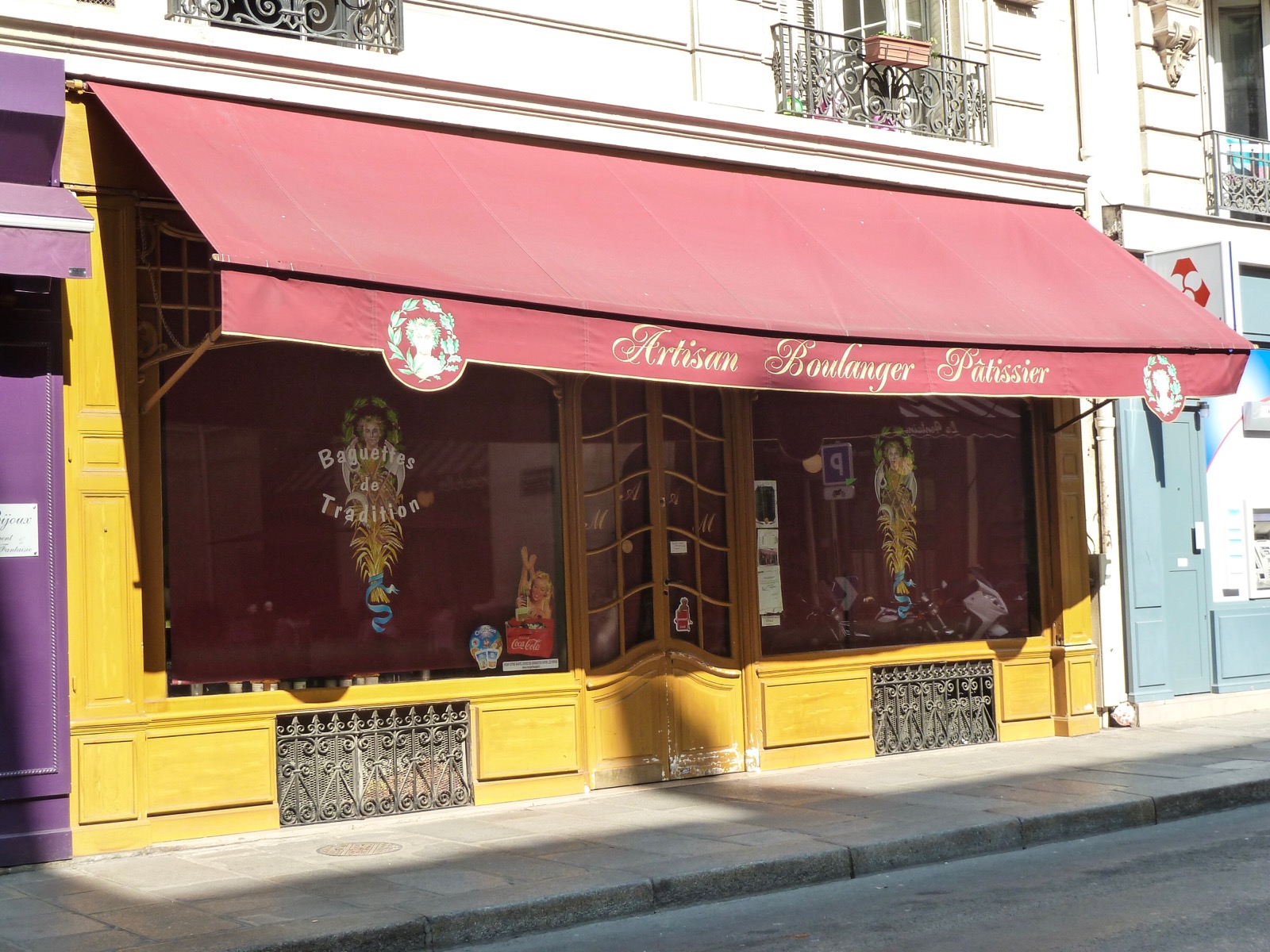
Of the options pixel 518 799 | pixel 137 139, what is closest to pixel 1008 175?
pixel 518 799

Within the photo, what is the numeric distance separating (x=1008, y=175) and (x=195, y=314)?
21.6 ft

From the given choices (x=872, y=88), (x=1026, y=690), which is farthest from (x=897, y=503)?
(x=872, y=88)

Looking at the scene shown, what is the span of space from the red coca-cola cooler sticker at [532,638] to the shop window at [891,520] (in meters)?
1.74

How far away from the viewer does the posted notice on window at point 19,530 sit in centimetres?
727

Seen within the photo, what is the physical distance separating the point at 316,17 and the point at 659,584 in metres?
4.20

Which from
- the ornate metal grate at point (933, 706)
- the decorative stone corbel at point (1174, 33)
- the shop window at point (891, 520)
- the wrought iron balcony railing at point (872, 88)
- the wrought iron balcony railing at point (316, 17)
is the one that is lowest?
the ornate metal grate at point (933, 706)

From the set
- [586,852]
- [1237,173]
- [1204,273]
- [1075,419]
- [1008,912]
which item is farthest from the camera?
[1237,173]

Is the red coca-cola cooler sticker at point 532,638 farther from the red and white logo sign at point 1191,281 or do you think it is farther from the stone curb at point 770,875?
the red and white logo sign at point 1191,281

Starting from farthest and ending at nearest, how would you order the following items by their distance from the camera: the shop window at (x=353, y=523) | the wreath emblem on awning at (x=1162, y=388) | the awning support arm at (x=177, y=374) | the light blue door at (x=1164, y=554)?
the light blue door at (x=1164, y=554) → the wreath emblem on awning at (x=1162, y=388) → the shop window at (x=353, y=523) → the awning support arm at (x=177, y=374)

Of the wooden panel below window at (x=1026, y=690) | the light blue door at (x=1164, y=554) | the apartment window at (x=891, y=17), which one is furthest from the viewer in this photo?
the light blue door at (x=1164, y=554)

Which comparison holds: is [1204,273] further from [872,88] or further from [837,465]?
[837,465]

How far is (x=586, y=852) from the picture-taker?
7402mm

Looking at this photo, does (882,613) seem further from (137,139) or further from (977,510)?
(137,139)

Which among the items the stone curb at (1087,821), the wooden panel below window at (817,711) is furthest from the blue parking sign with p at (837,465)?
the stone curb at (1087,821)
